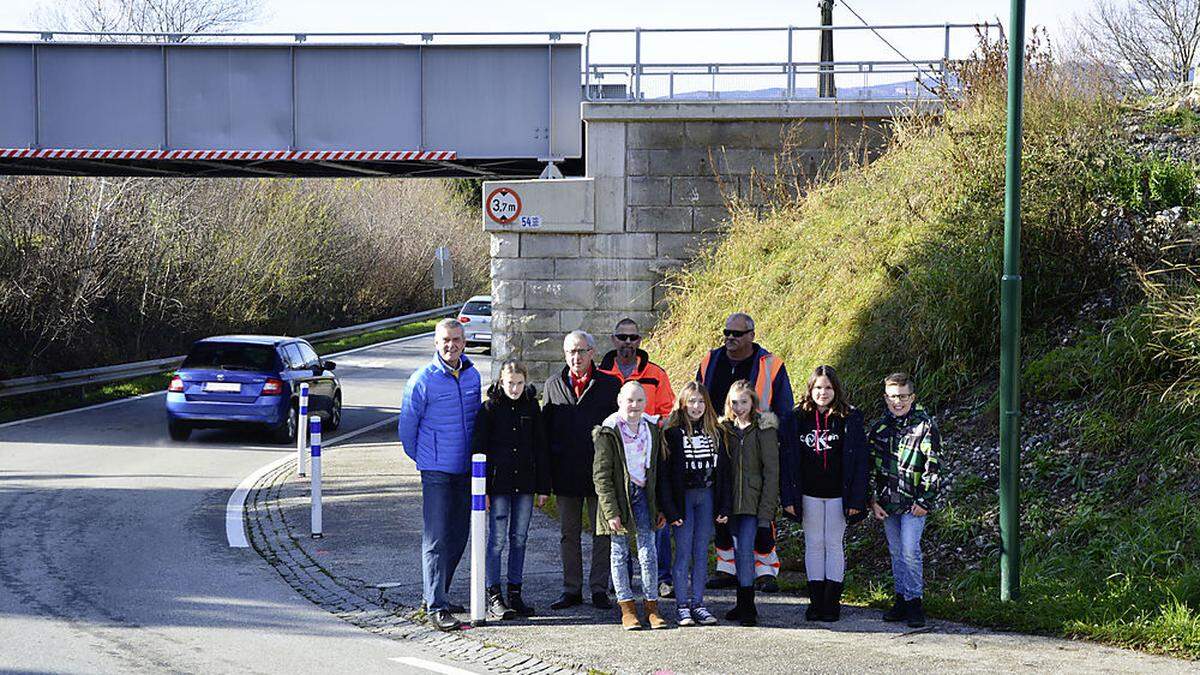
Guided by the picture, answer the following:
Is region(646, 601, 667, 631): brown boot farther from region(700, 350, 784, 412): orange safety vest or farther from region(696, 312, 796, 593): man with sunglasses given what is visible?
region(700, 350, 784, 412): orange safety vest

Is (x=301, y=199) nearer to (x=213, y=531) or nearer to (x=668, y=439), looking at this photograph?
(x=213, y=531)

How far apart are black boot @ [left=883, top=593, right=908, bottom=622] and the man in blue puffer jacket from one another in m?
2.75

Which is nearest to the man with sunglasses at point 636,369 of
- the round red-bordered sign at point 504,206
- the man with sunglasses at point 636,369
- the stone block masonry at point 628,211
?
the man with sunglasses at point 636,369

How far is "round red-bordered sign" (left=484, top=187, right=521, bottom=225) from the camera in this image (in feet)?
60.3

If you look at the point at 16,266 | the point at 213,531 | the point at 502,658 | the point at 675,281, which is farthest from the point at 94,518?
the point at 16,266

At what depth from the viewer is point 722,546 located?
9234 millimetres

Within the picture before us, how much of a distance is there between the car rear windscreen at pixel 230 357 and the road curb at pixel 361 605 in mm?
6338

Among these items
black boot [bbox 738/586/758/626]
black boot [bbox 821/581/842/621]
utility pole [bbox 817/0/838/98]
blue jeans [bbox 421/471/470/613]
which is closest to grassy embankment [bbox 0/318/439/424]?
utility pole [bbox 817/0/838/98]

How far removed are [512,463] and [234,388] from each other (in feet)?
37.1

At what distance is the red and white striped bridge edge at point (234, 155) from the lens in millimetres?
20703

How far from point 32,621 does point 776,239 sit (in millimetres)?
11039

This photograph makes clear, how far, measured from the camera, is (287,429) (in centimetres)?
1966

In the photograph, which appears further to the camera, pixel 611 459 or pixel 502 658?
pixel 611 459

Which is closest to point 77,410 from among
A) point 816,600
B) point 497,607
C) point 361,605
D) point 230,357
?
point 230,357
